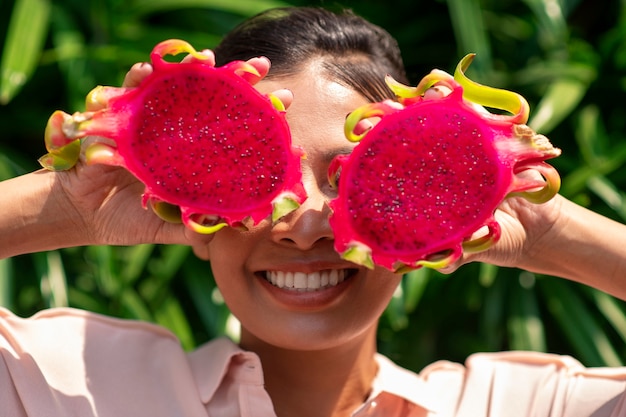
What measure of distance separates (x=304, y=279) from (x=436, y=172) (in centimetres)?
25

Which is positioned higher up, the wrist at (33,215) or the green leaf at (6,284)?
the wrist at (33,215)

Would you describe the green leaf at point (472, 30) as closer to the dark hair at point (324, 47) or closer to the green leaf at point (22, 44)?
the dark hair at point (324, 47)

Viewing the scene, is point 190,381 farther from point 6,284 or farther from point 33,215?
point 6,284

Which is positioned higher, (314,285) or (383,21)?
(314,285)

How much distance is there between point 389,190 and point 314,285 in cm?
20

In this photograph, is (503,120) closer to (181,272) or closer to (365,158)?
(365,158)

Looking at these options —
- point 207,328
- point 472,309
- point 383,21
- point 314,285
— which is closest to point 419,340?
point 472,309

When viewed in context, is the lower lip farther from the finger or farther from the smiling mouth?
the finger

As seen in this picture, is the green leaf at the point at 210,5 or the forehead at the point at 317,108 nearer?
the forehead at the point at 317,108

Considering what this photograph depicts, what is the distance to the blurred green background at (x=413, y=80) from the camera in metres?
2.24

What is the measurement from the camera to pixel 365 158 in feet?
4.08

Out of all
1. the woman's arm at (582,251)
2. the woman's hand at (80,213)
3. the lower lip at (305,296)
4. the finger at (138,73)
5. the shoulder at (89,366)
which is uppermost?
the finger at (138,73)

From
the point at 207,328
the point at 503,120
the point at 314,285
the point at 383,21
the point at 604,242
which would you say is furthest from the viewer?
the point at 383,21

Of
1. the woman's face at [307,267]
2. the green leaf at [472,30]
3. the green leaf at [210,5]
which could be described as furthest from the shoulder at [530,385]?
the green leaf at [210,5]
